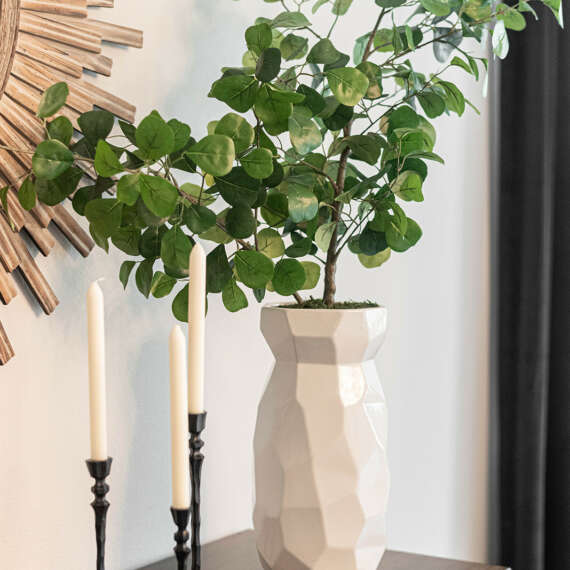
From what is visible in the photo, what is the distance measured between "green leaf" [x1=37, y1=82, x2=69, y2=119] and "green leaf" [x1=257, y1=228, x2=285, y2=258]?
0.78 ft

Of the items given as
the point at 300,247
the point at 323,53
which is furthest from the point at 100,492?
the point at 323,53

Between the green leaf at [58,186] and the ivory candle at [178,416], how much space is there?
20 centimetres

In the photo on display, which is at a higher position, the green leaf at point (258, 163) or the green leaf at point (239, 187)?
the green leaf at point (258, 163)

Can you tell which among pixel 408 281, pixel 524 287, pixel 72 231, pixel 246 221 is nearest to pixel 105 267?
pixel 72 231

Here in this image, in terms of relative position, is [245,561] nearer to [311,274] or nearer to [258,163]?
[311,274]

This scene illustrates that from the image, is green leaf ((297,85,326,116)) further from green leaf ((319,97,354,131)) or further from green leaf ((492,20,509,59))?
green leaf ((492,20,509,59))

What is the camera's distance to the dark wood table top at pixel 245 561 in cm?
91

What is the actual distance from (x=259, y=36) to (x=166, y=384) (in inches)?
17.9

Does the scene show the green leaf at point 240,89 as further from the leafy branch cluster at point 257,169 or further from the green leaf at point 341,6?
the green leaf at point 341,6

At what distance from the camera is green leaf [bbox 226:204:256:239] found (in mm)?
710

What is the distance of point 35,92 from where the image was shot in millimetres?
773

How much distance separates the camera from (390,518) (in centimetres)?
147

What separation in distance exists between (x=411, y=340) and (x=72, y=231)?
855mm

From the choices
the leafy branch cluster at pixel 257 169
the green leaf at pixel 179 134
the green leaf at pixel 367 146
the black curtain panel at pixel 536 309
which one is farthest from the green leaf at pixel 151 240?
the black curtain panel at pixel 536 309
